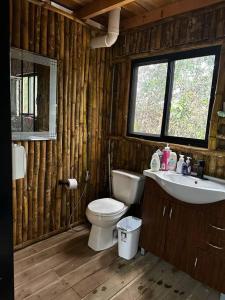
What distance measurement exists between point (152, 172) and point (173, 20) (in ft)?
5.46

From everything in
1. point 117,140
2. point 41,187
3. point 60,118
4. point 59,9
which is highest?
point 59,9

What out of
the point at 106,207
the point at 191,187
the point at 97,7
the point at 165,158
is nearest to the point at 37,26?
the point at 97,7

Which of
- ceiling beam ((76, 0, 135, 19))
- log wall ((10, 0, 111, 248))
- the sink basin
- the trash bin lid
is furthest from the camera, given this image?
the trash bin lid

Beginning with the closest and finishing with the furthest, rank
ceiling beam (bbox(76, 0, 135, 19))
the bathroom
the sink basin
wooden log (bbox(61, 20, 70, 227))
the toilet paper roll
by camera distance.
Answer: the sink basin
the bathroom
ceiling beam (bbox(76, 0, 135, 19))
wooden log (bbox(61, 20, 70, 227))
the toilet paper roll

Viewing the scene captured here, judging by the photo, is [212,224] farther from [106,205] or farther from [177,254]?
[106,205]

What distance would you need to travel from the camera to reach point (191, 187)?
1847 millimetres

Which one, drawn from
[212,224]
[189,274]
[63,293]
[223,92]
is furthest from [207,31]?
[63,293]

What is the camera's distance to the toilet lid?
233cm

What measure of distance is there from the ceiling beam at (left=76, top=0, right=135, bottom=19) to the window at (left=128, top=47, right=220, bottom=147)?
770 millimetres

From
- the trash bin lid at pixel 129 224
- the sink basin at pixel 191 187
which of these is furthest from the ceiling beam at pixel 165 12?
the trash bin lid at pixel 129 224

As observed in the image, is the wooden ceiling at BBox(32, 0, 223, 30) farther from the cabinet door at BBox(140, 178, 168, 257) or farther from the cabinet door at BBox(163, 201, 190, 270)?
the cabinet door at BBox(163, 201, 190, 270)

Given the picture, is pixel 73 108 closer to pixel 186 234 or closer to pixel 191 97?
pixel 191 97

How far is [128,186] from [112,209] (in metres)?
0.35

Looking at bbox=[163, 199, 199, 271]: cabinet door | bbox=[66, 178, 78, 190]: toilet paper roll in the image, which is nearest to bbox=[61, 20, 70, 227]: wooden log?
bbox=[66, 178, 78, 190]: toilet paper roll
